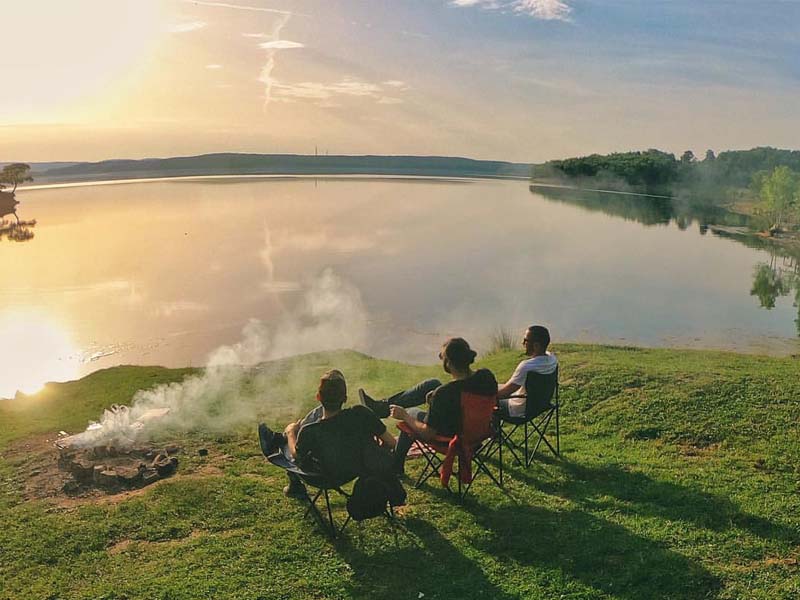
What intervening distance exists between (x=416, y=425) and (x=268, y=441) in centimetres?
144

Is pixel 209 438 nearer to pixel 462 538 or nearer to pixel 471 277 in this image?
pixel 462 538

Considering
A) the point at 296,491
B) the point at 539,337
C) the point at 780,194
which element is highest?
the point at 780,194

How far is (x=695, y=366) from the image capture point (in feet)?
38.5

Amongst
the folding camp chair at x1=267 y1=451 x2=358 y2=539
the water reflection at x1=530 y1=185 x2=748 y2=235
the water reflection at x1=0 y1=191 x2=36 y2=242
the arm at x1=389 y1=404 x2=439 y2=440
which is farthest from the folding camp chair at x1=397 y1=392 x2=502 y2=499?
the water reflection at x1=530 y1=185 x2=748 y2=235

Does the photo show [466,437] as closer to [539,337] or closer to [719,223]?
[539,337]

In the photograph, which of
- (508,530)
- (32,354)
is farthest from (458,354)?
(32,354)

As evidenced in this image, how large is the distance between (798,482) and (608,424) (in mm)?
2476

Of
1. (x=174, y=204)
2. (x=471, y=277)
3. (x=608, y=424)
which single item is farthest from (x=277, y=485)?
(x=174, y=204)

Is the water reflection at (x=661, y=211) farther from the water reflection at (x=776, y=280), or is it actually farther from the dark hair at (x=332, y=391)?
the dark hair at (x=332, y=391)

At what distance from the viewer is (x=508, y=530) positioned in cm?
562

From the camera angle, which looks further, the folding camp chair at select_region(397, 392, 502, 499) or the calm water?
the calm water

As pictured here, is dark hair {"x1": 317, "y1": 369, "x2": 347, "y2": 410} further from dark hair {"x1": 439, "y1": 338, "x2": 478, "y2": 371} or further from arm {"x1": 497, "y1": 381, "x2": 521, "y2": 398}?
arm {"x1": 497, "y1": 381, "x2": 521, "y2": 398}

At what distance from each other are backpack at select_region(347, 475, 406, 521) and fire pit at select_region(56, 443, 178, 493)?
9.90 feet

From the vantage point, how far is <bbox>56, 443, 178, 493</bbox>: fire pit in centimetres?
710
